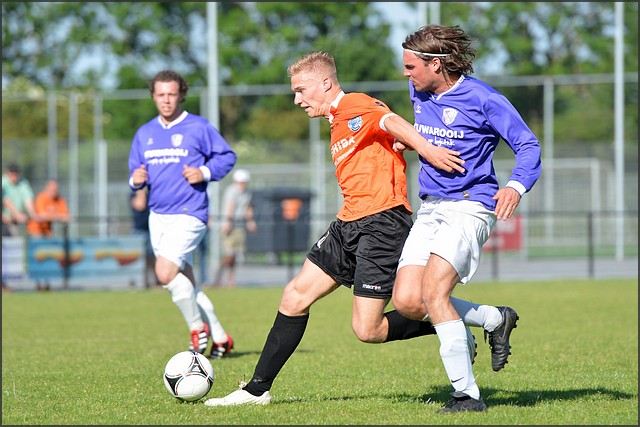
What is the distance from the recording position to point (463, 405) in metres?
6.00

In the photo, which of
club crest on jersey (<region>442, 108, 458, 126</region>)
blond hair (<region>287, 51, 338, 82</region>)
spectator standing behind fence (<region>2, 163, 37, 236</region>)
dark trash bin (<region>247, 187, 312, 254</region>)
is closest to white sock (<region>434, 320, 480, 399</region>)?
club crest on jersey (<region>442, 108, 458, 126</region>)

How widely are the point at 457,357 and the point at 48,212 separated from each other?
16.1 m

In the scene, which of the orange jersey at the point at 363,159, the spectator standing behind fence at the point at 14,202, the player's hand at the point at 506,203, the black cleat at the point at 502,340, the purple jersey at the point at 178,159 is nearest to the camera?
the player's hand at the point at 506,203

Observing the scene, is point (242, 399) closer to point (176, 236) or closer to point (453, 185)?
point (453, 185)

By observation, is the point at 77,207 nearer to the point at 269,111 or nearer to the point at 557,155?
the point at 557,155

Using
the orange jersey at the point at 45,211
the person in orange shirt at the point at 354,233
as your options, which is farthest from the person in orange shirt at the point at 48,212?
the person in orange shirt at the point at 354,233

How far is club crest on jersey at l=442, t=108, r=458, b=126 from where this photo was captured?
6.11 m

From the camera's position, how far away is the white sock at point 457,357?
19.6 ft

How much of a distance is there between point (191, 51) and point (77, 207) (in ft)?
54.8

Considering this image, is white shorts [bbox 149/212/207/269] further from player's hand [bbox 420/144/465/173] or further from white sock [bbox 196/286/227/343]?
player's hand [bbox 420/144/465/173]

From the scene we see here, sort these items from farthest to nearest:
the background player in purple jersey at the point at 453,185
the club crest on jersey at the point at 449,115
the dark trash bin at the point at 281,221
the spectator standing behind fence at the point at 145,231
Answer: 1. the dark trash bin at the point at 281,221
2. the spectator standing behind fence at the point at 145,231
3. the club crest on jersey at the point at 449,115
4. the background player in purple jersey at the point at 453,185

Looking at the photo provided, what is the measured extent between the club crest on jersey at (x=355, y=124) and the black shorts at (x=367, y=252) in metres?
0.52

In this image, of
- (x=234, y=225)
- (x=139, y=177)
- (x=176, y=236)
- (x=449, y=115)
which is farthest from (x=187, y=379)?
(x=234, y=225)

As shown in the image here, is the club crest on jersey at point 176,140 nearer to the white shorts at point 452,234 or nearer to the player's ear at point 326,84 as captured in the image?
the player's ear at point 326,84
